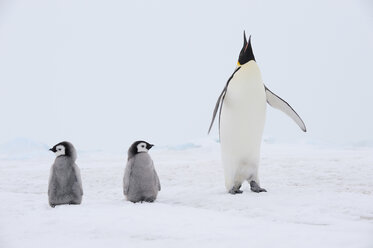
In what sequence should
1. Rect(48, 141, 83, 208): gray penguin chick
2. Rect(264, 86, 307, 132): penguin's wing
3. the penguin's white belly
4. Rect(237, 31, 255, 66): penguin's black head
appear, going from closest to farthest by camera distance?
Rect(48, 141, 83, 208): gray penguin chick, the penguin's white belly, Rect(237, 31, 255, 66): penguin's black head, Rect(264, 86, 307, 132): penguin's wing


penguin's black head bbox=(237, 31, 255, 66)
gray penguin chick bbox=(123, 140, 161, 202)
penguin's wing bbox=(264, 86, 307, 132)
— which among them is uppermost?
penguin's black head bbox=(237, 31, 255, 66)

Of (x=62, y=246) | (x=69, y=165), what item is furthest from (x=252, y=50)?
(x=62, y=246)

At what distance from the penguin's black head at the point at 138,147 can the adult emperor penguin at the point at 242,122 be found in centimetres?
94

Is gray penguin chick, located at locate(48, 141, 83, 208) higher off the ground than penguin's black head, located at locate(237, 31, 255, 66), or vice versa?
penguin's black head, located at locate(237, 31, 255, 66)

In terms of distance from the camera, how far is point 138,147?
5324 millimetres

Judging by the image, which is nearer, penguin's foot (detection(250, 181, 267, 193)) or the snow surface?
the snow surface

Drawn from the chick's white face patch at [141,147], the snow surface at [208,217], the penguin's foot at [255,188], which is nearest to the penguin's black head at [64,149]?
the snow surface at [208,217]

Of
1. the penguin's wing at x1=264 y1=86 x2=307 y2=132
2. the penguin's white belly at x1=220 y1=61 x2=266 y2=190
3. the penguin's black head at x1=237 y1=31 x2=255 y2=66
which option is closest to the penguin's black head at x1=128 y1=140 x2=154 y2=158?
the penguin's white belly at x1=220 y1=61 x2=266 y2=190

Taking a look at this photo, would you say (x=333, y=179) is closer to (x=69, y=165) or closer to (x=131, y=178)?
(x=131, y=178)

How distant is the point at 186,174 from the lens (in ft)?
27.5

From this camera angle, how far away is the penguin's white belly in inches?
218

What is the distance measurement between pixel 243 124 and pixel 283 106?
3.48ft

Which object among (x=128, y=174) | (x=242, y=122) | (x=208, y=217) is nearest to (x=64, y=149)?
(x=128, y=174)

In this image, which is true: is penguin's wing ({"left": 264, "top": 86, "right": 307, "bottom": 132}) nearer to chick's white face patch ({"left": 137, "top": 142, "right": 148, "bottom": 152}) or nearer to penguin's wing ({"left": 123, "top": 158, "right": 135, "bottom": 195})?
chick's white face patch ({"left": 137, "top": 142, "right": 148, "bottom": 152})
